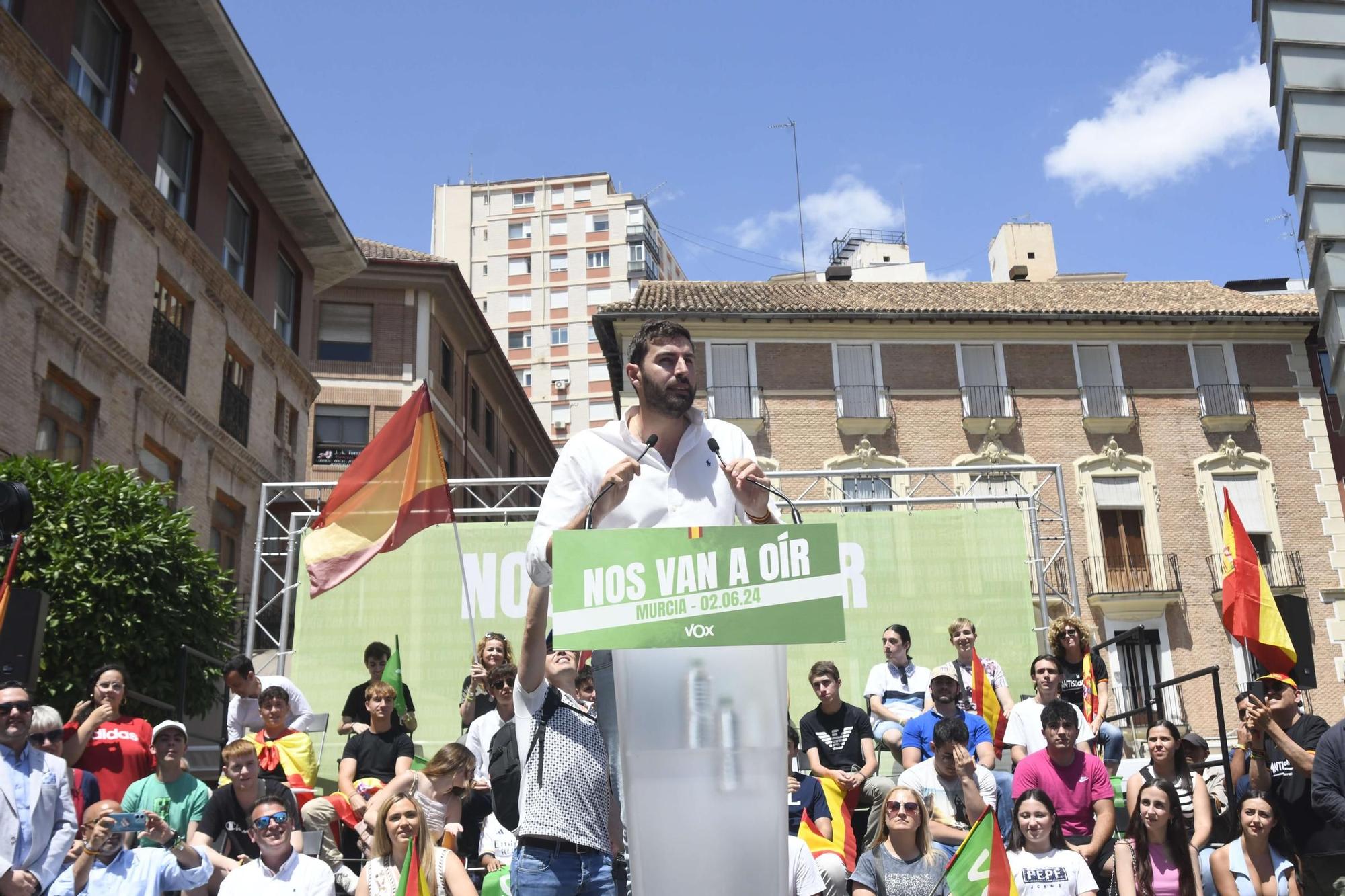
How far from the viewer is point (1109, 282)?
120ft

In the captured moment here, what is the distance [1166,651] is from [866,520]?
61.5 ft

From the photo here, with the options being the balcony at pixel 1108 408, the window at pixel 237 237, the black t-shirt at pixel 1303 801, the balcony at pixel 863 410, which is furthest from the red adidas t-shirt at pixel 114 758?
the balcony at pixel 1108 408

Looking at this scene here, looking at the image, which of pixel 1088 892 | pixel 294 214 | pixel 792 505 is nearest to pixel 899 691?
pixel 1088 892

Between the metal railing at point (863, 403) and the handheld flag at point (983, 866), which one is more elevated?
the metal railing at point (863, 403)

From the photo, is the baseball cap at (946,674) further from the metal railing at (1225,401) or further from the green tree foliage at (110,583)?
the metal railing at (1225,401)

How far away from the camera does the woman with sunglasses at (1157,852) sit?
A: 23.5 feet

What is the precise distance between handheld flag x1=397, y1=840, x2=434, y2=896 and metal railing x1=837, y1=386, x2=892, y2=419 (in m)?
25.7

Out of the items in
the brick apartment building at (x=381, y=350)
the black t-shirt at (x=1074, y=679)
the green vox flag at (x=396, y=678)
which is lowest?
the black t-shirt at (x=1074, y=679)

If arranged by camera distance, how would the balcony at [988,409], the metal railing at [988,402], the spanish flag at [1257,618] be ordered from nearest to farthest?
the spanish flag at [1257,618]
the balcony at [988,409]
the metal railing at [988,402]

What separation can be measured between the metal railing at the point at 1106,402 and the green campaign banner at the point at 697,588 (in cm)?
3133

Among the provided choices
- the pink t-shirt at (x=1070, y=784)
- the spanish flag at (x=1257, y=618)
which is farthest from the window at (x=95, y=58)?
the spanish flag at (x=1257, y=618)

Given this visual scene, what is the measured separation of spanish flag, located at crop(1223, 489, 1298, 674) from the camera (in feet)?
30.2

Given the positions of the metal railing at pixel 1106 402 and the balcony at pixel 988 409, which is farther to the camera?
the metal railing at pixel 1106 402

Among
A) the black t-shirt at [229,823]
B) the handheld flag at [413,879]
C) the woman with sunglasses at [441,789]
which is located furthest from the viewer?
the woman with sunglasses at [441,789]
